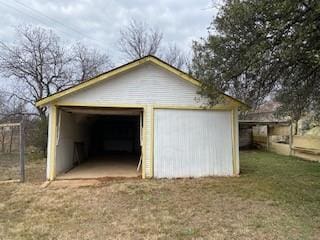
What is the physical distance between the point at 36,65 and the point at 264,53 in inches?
620

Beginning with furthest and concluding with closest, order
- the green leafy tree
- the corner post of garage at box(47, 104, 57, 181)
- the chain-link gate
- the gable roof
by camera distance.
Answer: the chain-link gate < the corner post of garage at box(47, 104, 57, 181) < the gable roof < the green leafy tree

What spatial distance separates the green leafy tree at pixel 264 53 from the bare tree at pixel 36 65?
12.3 metres

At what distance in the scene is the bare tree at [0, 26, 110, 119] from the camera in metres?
19.2

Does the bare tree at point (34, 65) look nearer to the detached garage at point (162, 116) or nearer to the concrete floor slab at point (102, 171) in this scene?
the concrete floor slab at point (102, 171)

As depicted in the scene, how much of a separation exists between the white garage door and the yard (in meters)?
A: 0.57

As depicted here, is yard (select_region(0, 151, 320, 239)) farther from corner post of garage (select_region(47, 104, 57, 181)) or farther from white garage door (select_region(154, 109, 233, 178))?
white garage door (select_region(154, 109, 233, 178))

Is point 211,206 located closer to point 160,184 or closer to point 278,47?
point 160,184

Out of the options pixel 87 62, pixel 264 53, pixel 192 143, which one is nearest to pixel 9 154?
pixel 87 62

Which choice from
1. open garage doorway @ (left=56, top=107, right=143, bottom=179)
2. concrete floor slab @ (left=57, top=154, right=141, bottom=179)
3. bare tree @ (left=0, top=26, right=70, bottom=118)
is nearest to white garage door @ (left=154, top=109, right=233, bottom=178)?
open garage doorway @ (left=56, top=107, right=143, bottom=179)

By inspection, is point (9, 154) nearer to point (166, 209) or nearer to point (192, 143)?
point (192, 143)

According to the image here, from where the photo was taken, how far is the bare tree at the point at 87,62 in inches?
879

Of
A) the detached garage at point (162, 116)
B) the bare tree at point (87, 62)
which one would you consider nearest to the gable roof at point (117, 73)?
the detached garage at point (162, 116)

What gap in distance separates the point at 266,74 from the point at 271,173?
4.61m

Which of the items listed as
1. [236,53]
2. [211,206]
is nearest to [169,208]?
[211,206]
